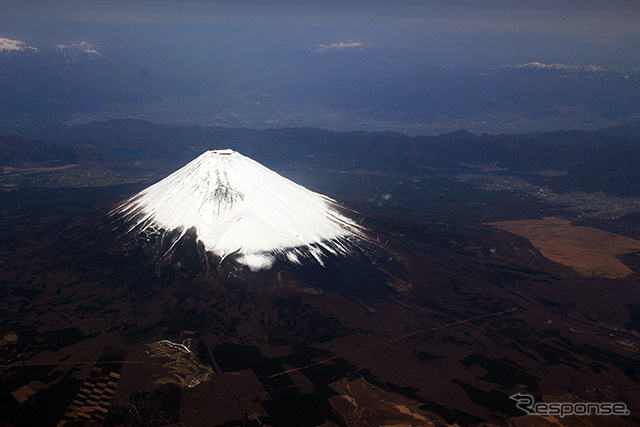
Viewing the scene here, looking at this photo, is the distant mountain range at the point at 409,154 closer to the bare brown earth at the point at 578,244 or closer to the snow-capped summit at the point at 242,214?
the bare brown earth at the point at 578,244

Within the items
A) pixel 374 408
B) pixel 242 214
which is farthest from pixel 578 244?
pixel 374 408

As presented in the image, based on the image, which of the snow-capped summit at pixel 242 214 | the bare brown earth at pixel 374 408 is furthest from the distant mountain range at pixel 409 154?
the bare brown earth at pixel 374 408

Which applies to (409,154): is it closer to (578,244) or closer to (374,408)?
(578,244)

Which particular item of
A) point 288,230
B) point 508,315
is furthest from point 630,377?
point 288,230

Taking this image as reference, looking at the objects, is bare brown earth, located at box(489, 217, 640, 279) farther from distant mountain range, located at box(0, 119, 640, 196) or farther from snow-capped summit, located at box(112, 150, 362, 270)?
distant mountain range, located at box(0, 119, 640, 196)

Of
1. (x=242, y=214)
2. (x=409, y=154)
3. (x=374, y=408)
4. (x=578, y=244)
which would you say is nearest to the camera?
(x=374, y=408)

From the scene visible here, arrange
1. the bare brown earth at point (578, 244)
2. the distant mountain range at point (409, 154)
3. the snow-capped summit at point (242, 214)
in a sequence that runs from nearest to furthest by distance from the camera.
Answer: the snow-capped summit at point (242, 214) < the bare brown earth at point (578, 244) < the distant mountain range at point (409, 154)
